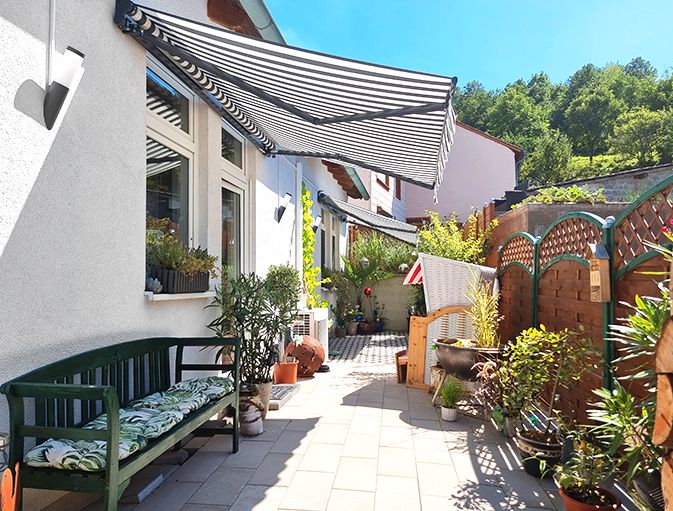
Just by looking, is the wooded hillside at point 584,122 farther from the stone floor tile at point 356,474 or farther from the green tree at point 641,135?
the stone floor tile at point 356,474

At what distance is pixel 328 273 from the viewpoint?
42.3 ft

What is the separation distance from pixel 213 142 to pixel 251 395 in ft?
9.95

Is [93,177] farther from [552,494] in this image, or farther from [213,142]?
[552,494]

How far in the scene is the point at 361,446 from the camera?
4.59 meters

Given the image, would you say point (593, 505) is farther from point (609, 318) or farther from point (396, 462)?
point (396, 462)

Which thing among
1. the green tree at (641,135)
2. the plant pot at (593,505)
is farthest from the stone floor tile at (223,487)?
the green tree at (641,135)

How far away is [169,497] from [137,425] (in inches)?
33.6

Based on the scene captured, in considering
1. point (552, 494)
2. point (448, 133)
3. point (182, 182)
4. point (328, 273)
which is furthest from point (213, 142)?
point (328, 273)

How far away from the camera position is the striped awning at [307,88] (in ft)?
12.4

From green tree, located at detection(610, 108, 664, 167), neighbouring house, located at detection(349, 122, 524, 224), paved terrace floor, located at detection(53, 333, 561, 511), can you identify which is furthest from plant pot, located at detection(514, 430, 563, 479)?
green tree, located at detection(610, 108, 664, 167)

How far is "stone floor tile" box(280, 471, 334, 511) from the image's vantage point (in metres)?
3.38

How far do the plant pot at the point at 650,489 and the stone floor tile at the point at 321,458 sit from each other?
2302 millimetres

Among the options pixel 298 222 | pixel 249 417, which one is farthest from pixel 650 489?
pixel 298 222

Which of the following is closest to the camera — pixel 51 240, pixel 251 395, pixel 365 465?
pixel 51 240
